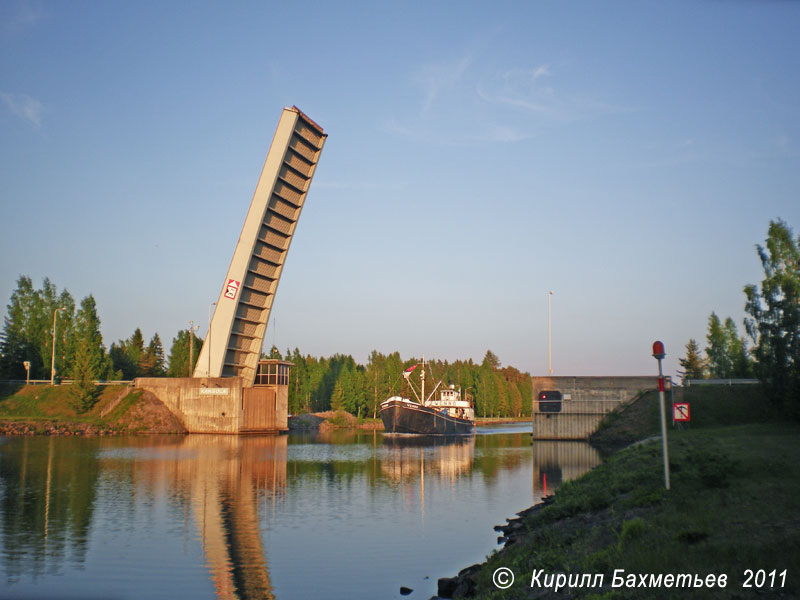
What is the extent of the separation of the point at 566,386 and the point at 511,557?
51079 mm

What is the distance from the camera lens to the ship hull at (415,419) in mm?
82156

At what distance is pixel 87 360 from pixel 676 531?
2992 inches

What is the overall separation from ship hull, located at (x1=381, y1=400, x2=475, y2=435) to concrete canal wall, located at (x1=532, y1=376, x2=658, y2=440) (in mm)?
20032

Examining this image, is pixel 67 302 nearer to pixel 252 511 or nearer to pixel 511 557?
pixel 252 511

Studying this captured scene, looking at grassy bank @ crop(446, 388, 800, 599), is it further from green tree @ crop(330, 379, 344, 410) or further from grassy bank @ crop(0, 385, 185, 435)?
green tree @ crop(330, 379, 344, 410)

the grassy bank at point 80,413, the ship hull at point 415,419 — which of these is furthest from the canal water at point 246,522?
the ship hull at point 415,419

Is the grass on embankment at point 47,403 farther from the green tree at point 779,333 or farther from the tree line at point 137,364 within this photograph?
the green tree at point 779,333

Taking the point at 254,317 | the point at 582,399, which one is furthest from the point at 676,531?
the point at 254,317

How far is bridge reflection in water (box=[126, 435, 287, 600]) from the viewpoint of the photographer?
1661 cm

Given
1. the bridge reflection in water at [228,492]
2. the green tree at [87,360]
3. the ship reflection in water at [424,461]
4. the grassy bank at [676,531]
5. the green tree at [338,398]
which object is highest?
the green tree at [87,360]

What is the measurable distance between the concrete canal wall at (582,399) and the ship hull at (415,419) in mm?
20032

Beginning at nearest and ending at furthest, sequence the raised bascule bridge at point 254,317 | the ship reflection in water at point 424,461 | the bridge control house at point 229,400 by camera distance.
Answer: the ship reflection in water at point 424,461, the raised bascule bridge at point 254,317, the bridge control house at point 229,400

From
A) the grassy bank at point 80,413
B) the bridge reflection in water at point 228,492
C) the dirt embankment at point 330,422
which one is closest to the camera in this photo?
the bridge reflection in water at point 228,492

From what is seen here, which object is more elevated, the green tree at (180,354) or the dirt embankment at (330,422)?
the green tree at (180,354)
